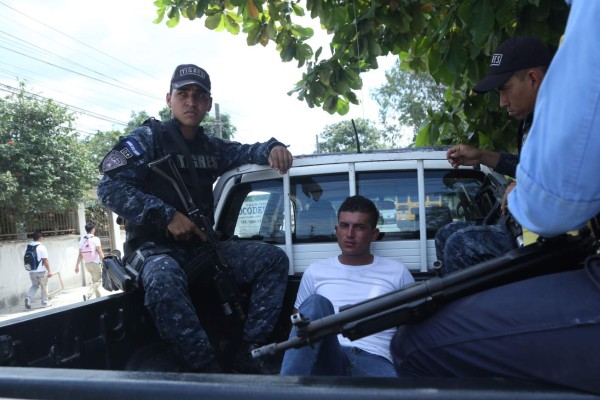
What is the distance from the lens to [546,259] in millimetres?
1178

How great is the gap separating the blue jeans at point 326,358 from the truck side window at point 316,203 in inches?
36.2

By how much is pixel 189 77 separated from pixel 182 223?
95 centimetres

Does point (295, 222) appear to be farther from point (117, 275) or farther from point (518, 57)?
point (518, 57)

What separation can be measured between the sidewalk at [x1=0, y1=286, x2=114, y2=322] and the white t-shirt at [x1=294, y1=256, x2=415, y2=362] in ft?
34.3

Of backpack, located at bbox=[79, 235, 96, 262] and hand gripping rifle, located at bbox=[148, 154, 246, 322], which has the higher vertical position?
hand gripping rifle, located at bbox=[148, 154, 246, 322]

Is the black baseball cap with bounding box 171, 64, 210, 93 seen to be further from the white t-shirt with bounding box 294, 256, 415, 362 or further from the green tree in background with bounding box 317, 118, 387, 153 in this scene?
the green tree in background with bounding box 317, 118, 387, 153

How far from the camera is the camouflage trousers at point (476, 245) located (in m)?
2.07

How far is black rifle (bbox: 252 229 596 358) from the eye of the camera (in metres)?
1.17

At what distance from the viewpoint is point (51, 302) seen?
12602mm

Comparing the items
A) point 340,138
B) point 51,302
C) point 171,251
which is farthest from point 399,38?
point 340,138

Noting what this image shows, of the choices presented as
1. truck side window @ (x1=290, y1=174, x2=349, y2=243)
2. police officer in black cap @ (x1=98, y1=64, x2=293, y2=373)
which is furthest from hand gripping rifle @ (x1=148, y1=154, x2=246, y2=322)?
truck side window @ (x1=290, y1=174, x2=349, y2=243)

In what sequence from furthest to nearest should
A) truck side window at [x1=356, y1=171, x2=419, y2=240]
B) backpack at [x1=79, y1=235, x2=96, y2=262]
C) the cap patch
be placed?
backpack at [x1=79, y1=235, x2=96, y2=262], truck side window at [x1=356, y1=171, x2=419, y2=240], the cap patch

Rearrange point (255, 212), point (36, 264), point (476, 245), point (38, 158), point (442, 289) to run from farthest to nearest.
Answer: point (38, 158) → point (36, 264) → point (255, 212) → point (476, 245) → point (442, 289)

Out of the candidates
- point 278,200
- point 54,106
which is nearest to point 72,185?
point 54,106
